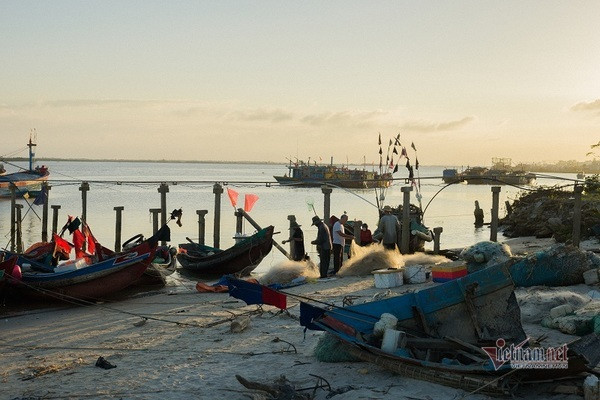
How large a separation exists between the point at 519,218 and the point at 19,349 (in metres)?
26.0

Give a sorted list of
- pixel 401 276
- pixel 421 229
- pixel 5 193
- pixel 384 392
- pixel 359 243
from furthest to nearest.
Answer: pixel 5 193 < pixel 421 229 < pixel 359 243 < pixel 401 276 < pixel 384 392

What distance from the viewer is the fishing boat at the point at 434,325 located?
824 centimetres

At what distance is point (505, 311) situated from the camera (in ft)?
29.7

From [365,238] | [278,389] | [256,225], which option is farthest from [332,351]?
[256,225]

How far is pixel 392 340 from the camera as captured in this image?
332 inches

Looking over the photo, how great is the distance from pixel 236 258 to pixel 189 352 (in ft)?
32.5

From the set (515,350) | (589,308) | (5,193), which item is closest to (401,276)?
(589,308)

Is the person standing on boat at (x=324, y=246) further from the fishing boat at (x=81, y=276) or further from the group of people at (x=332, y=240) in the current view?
the fishing boat at (x=81, y=276)

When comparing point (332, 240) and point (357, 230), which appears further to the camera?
point (357, 230)

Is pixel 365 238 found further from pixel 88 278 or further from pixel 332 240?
pixel 88 278

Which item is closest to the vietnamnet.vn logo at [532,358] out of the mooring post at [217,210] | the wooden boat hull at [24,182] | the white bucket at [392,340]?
the white bucket at [392,340]

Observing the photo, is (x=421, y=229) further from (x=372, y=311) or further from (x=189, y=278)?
(x=372, y=311)

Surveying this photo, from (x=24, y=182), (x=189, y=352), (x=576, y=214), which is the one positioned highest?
(x=24, y=182)

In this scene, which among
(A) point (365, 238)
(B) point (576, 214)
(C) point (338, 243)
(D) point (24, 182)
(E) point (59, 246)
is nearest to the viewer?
(C) point (338, 243)
